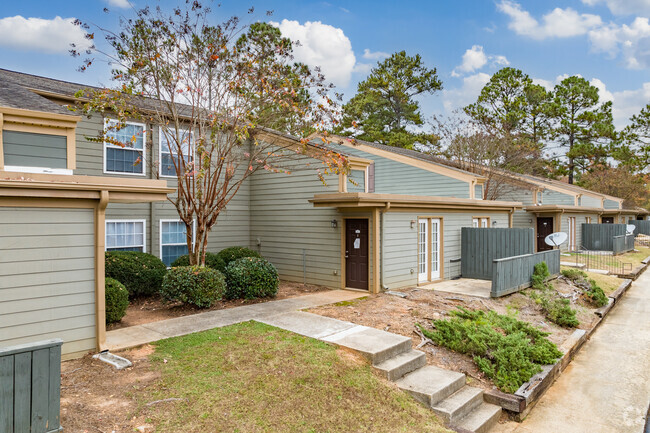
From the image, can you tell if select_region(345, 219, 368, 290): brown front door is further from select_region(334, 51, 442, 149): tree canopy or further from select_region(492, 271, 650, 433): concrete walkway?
select_region(334, 51, 442, 149): tree canopy

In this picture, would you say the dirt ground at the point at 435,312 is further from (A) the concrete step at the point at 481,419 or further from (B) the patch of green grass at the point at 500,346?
(A) the concrete step at the point at 481,419

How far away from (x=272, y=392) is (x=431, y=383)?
Answer: 2.29 m

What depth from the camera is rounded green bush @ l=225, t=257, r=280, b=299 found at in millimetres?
9742

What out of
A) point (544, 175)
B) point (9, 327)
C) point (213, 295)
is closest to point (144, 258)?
point (213, 295)

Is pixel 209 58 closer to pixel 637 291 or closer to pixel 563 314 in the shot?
pixel 563 314

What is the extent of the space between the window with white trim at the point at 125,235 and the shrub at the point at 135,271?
58.5 inches

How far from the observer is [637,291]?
15.5 m

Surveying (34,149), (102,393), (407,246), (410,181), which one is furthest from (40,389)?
(410,181)

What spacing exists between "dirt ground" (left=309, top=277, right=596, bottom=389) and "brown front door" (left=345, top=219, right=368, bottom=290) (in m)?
0.86

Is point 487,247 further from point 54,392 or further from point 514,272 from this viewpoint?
point 54,392

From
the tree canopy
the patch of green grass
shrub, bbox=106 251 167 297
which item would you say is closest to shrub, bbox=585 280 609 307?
the patch of green grass

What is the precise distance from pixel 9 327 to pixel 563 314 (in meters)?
10.8

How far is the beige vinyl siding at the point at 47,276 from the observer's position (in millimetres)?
5395

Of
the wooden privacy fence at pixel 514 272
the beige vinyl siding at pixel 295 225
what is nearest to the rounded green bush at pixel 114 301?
the beige vinyl siding at pixel 295 225
